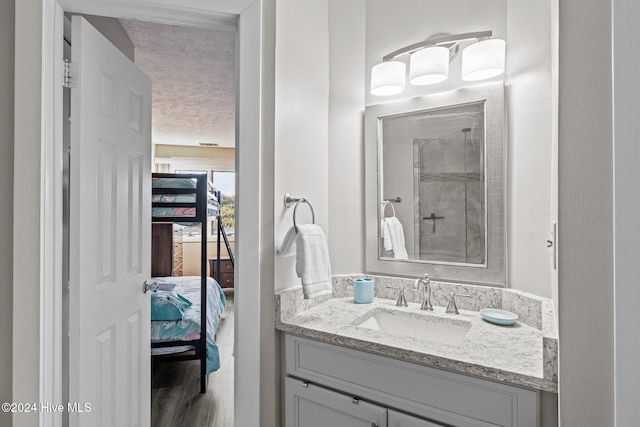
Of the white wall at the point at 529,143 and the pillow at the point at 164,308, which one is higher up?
the white wall at the point at 529,143

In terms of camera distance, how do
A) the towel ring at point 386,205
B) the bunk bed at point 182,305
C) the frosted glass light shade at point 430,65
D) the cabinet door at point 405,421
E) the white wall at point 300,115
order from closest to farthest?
the cabinet door at point 405,421 → the white wall at point 300,115 → the frosted glass light shade at point 430,65 → the towel ring at point 386,205 → the bunk bed at point 182,305

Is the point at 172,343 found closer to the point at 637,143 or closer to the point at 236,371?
the point at 236,371

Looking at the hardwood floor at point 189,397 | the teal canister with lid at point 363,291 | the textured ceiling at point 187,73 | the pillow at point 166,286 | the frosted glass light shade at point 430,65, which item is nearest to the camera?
the frosted glass light shade at point 430,65

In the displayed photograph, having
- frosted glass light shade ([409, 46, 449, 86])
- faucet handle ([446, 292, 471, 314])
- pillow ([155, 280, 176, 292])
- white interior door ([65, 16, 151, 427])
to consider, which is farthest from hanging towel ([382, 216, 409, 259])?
pillow ([155, 280, 176, 292])

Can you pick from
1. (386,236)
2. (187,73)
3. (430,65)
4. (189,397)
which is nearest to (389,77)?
(430,65)

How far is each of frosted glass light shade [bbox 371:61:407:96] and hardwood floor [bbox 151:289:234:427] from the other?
7.32 feet

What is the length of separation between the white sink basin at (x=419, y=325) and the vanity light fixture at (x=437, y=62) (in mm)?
1054

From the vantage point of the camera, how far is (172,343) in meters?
2.71

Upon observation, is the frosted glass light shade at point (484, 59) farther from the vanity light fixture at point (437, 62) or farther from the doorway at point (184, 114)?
the doorway at point (184, 114)

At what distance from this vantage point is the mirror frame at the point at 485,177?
4.93ft

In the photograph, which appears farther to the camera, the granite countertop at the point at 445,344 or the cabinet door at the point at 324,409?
the cabinet door at the point at 324,409

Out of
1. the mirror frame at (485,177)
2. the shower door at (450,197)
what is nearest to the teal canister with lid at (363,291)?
the mirror frame at (485,177)

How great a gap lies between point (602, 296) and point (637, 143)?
363 mm

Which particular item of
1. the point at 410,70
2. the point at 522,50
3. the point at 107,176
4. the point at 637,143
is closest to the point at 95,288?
the point at 107,176
